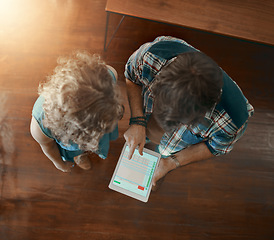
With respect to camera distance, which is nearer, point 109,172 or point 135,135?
point 135,135

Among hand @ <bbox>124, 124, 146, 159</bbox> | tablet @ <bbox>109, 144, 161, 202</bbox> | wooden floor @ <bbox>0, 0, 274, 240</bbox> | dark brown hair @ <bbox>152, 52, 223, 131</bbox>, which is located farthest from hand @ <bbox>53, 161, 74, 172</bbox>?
dark brown hair @ <bbox>152, 52, 223, 131</bbox>

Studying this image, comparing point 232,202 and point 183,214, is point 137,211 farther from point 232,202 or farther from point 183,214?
point 232,202

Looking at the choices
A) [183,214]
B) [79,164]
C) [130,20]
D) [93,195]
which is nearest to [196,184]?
[183,214]

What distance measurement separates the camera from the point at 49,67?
1649 millimetres

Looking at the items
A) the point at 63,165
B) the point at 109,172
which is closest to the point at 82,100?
the point at 63,165

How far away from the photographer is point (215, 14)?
140cm

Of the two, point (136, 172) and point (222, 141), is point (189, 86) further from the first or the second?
point (136, 172)

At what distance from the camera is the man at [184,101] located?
0.61 m

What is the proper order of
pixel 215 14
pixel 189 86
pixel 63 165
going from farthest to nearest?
pixel 215 14
pixel 63 165
pixel 189 86

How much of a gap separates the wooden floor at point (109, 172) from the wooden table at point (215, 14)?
257 mm

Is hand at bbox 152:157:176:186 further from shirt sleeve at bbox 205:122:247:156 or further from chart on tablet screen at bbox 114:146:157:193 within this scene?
shirt sleeve at bbox 205:122:247:156

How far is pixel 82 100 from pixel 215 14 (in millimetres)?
1238

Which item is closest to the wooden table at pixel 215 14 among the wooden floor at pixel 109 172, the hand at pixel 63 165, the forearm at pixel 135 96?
the wooden floor at pixel 109 172

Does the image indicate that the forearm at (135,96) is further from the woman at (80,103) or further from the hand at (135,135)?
the woman at (80,103)
